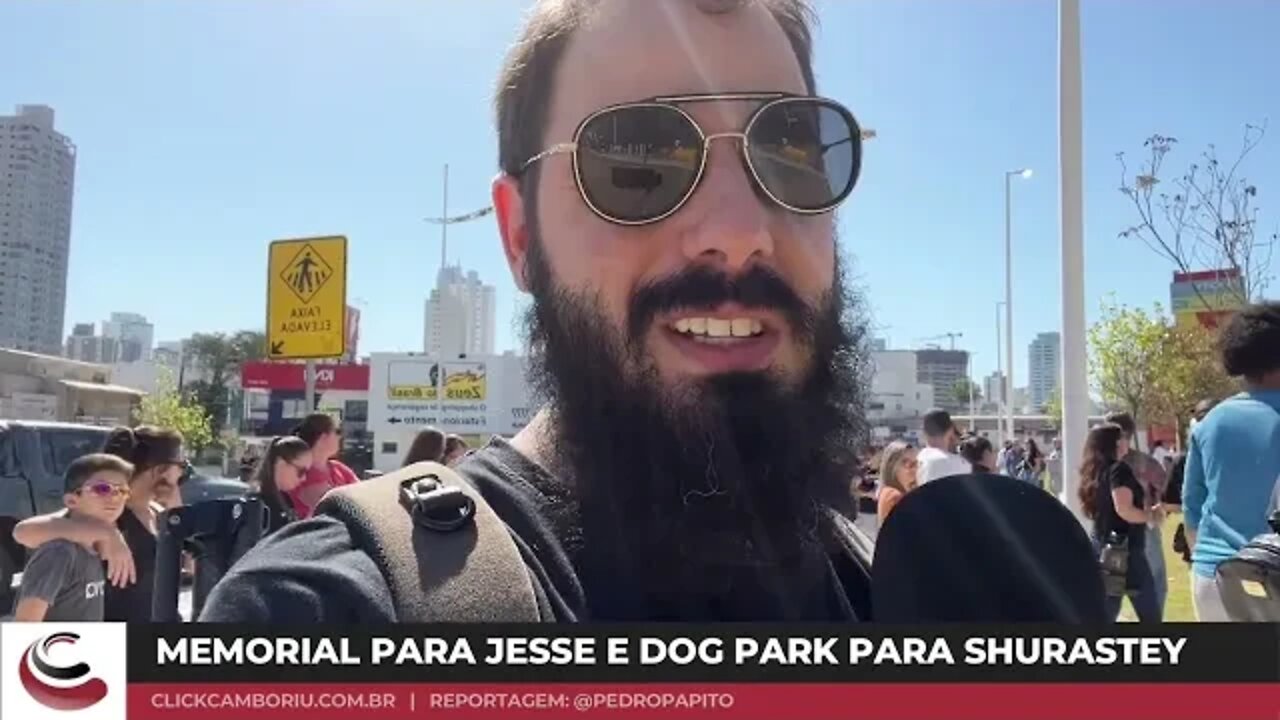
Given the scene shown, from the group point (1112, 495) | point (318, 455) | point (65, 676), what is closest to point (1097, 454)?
point (1112, 495)

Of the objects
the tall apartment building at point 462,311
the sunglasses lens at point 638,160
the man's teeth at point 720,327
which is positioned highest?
the sunglasses lens at point 638,160

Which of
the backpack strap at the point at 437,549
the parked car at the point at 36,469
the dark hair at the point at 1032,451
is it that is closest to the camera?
the backpack strap at the point at 437,549

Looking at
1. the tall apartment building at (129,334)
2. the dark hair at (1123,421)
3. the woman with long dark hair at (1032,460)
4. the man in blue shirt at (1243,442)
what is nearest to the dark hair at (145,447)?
the tall apartment building at (129,334)

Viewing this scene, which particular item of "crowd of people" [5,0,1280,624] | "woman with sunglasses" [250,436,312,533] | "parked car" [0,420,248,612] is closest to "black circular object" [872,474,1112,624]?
"crowd of people" [5,0,1280,624]

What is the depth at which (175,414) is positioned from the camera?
4188 mm

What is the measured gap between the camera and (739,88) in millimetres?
880

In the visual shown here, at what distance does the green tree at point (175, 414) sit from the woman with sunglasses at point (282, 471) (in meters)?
0.41

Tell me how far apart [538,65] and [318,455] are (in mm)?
2590

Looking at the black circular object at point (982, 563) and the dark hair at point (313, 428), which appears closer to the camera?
the black circular object at point (982, 563)

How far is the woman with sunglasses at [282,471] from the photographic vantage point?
2.83m

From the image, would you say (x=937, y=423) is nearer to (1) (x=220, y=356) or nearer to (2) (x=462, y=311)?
(2) (x=462, y=311)
